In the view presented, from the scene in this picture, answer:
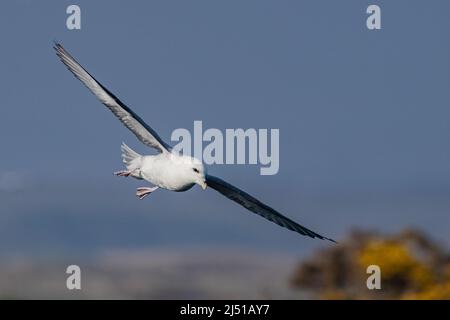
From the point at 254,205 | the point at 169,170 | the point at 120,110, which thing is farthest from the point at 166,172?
the point at 254,205

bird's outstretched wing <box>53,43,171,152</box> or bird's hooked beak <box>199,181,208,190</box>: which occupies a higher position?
bird's outstretched wing <box>53,43,171,152</box>

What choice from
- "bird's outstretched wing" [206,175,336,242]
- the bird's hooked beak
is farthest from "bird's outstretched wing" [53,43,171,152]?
"bird's outstretched wing" [206,175,336,242]

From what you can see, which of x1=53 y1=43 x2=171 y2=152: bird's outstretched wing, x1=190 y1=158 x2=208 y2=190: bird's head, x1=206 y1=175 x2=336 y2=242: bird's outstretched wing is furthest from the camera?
x1=206 y1=175 x2=336 y2=242: bird's outstretched wing

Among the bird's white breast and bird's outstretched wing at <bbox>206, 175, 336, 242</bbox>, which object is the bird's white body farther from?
bird's outstretched wing at <bbox>206, 175, 336, 242</bbox>

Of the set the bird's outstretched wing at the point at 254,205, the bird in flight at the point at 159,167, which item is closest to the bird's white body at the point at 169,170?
the bird in flight at the point at 159,167

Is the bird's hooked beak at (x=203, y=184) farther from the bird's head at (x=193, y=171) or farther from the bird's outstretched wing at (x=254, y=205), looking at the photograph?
the bird's outstretched wing at (x=254, y=205)

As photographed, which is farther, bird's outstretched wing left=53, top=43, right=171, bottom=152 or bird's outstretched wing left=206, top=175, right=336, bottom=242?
bird's outstretched wing left=206, top=175, right=336, bottom=242

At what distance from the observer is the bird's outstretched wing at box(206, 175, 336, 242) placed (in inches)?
548

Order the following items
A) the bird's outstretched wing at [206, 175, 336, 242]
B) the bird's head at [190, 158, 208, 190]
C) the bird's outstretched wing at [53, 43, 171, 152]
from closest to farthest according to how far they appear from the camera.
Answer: the bird's head at [190, 158, 208, 190] < the bird's outstretched wing at [53, 43, 171, 152] < the bird's outstretched wing at [206, 175, 336, 242]

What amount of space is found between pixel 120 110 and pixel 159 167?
531 millimetres

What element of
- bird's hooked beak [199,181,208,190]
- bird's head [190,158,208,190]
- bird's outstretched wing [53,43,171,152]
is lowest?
bird's hooked beak [199,181,208,190]

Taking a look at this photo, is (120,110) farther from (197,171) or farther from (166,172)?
(197,171)
